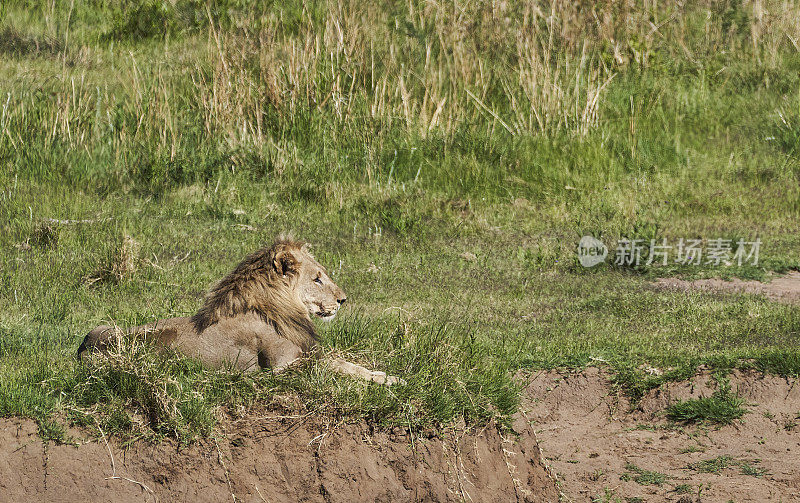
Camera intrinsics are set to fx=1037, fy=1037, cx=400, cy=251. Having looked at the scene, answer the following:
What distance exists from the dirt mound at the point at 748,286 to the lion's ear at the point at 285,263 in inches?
179

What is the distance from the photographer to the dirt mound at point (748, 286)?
8.78 m

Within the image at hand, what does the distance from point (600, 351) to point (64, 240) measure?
4940mm

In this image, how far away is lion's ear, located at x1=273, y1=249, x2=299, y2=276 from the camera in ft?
17.7

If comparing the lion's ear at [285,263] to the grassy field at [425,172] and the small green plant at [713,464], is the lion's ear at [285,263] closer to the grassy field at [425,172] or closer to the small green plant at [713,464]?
the grassy field at [425,172]

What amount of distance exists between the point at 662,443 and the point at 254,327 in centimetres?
260

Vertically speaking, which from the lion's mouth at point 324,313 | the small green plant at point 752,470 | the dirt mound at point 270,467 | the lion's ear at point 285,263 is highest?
the lion's ear at point 285,263

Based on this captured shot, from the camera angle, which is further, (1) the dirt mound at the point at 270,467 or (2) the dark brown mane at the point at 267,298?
(2) the dark brown mane at the point at 267,298

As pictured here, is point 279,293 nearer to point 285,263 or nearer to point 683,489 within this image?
point 285,263

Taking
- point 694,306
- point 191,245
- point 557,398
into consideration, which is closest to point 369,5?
point 191,245

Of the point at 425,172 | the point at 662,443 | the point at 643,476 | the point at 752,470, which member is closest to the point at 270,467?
the point at 643,476

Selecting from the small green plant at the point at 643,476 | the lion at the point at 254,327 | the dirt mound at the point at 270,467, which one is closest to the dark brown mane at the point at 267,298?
the lion at the point at 254,327

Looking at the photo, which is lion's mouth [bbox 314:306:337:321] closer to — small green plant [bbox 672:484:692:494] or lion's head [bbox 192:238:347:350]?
lion's head [bbox 192:238:347:350]

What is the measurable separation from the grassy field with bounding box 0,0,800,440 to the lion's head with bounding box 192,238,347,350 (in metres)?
0.25

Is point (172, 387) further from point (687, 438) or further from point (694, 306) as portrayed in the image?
point (694, 306)
